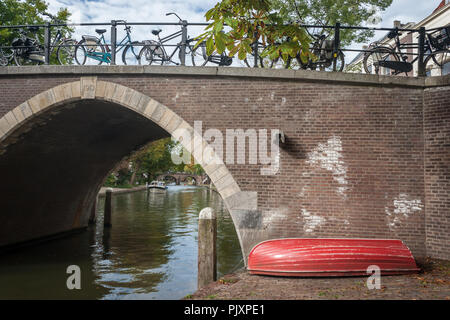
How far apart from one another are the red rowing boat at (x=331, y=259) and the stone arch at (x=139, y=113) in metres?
1.38

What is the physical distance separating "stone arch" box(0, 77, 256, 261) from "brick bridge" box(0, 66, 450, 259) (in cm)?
3

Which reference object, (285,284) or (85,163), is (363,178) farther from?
(85,163)

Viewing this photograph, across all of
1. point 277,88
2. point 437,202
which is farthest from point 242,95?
point 437,202

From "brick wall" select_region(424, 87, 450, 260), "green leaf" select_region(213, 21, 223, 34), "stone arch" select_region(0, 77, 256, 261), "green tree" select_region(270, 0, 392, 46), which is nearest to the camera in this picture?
"green leaf" select_region(213, 21, 223, 34)

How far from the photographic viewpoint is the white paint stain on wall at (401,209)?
7.22m

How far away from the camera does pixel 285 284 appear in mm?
5734

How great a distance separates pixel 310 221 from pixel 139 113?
5062mm

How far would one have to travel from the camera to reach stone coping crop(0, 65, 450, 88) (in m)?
7.45

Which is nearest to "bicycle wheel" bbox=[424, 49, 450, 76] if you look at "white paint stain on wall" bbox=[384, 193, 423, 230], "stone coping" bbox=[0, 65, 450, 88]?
"stone coping" bbox=[0, 65, 450, 88]

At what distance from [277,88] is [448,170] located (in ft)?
13.5

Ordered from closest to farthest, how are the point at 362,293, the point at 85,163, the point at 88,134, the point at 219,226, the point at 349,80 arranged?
the point at 362,293, the point at 349,80, the point at 88,134, the point at 85,163, the point at 219,226

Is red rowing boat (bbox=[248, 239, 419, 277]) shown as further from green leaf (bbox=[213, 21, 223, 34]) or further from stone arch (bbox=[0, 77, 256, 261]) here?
green leaf (bbox=[213, 21, 223, 34])

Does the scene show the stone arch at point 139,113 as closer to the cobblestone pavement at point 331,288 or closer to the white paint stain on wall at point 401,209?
the cobblestone pavement at point 331,288

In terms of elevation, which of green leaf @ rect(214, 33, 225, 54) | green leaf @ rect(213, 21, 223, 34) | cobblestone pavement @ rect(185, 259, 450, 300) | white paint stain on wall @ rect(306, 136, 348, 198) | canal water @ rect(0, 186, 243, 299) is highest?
green leaf @ rect(213, 21, 223, 34)
